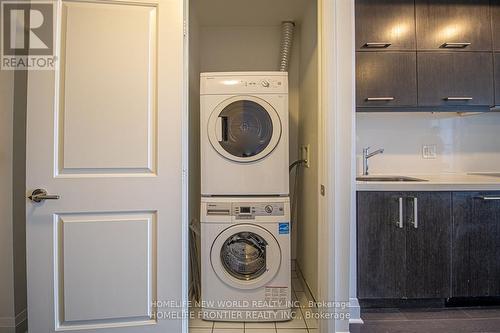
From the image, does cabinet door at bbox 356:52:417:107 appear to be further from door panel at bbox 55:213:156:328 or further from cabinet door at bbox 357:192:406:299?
door panel at bbox 55:213:156:328

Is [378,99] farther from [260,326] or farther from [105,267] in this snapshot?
[105,267]

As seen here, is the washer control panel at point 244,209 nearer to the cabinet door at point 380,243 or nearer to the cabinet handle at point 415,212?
the cabinet door at point 380,243

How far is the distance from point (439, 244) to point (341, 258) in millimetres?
837

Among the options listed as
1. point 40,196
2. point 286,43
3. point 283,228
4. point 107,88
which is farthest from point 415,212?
point 40,196

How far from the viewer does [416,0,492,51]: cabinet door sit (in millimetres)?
1974

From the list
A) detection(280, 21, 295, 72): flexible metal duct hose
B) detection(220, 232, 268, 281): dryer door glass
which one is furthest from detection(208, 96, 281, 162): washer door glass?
detection(280, 21, 295, 72): flexible metal duct hose

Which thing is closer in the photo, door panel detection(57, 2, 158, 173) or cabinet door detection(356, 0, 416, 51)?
door panel detection(57, 2, 158, 173)

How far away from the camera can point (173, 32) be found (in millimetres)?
1447

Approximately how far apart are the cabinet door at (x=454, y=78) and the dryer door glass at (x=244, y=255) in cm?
158

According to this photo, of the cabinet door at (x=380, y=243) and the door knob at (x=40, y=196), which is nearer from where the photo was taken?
the door knob at (x=40, y=196)

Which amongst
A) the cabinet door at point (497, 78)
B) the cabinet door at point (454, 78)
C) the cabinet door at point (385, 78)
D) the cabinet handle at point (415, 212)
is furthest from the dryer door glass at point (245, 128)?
the cabinet door at point (497, 78)

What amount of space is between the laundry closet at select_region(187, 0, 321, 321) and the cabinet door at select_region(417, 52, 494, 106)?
2.69 ft

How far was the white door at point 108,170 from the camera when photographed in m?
1.38

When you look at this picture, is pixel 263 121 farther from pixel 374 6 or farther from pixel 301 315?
pixel 301 315
